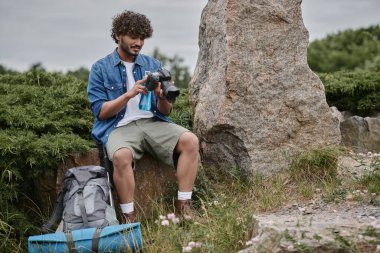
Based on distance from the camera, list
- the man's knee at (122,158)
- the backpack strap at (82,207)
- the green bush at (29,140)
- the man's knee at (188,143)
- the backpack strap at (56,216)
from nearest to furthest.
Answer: the backpack strap at (82,207) < the backpack strap at (56,216) < the man's knee at (122,158) < the green bush at (29,140) < the man's knee at (188,143)

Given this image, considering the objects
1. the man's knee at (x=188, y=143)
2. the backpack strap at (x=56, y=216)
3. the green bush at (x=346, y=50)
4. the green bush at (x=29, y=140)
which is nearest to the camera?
the backpack strap at (x=56, y=216)

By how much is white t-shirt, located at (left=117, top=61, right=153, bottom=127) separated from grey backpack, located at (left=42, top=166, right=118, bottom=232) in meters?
0.58

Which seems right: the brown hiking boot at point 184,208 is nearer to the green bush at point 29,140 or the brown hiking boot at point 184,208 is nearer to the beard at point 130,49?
the green bush at point 29,140

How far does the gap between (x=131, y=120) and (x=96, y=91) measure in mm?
434

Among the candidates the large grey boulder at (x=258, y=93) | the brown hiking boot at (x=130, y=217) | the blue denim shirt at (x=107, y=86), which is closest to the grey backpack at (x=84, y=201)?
the brown hiking boot at (x=130, y=217)

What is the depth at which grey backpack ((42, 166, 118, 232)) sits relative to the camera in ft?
16.5

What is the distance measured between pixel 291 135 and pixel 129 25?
6.66ft

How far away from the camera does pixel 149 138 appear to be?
19.2 feet

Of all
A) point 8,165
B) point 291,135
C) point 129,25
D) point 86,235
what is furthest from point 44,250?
point 291,135

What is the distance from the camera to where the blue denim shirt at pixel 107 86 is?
584 cm

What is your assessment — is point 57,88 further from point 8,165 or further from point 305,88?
point 305,88

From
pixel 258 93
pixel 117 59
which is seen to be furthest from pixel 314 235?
pixel 117 59

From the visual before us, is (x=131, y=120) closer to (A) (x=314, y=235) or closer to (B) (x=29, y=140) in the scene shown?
(B) (x=29, y=140)

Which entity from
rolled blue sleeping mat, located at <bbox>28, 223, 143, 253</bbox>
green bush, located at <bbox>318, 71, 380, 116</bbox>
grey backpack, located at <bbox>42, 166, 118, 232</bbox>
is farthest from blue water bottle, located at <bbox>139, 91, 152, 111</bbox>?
green bush, located at <bbox>318, 71, 380, 116</bbox>
